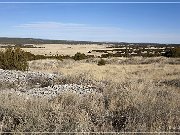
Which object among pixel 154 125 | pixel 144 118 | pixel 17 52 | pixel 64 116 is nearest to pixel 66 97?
pixel 64 116

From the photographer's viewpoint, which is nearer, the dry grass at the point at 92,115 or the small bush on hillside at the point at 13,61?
the dry grass at the point at 92,115

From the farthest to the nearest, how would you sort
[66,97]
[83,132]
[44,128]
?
[66,97]
[44,128]
[83,132]

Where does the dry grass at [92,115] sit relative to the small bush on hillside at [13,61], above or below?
above

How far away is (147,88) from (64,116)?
4.44 metres

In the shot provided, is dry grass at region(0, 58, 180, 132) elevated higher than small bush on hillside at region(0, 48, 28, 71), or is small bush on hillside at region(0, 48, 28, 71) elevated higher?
dry grass at region(0, 58, 180, 132)

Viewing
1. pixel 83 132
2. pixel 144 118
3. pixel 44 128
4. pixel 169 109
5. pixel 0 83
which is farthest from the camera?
pixel 0 83

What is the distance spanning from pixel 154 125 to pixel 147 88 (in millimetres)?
4612

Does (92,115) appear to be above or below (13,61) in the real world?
above

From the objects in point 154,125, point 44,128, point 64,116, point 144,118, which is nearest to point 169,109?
point 144,118

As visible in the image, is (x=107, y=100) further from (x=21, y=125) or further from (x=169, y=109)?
(x=21, y=125)

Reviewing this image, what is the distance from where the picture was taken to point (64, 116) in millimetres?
6801

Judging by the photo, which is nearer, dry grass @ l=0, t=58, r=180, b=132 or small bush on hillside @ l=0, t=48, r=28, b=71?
dry grass @ l=0, t=58, r=180, b=132

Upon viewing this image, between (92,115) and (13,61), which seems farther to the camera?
(13,61)

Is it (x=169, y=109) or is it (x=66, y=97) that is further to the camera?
(x=66, y=97)
